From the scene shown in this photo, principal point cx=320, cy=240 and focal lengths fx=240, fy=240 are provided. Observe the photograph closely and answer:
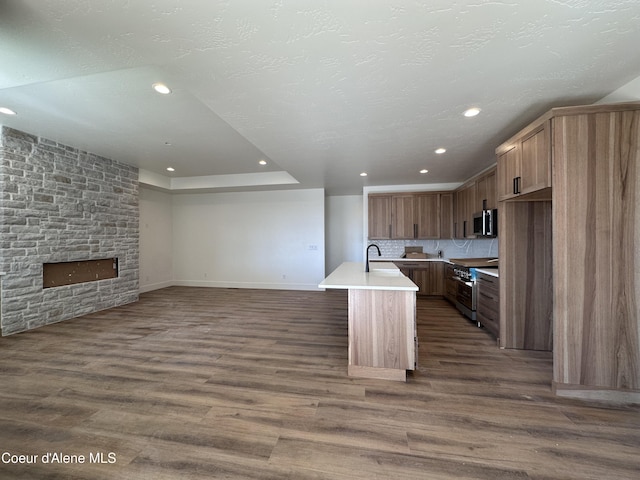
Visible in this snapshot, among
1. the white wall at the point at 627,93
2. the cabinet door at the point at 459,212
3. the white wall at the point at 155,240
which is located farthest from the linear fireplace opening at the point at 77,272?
the white wall at the point at 627,93

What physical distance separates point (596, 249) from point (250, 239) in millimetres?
6349

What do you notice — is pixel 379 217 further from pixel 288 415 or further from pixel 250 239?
pixel 288 415

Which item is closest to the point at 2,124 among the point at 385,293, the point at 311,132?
the point at 311,132

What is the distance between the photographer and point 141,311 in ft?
14.7

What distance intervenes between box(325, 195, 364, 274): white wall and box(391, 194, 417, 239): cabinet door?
1.44 metres

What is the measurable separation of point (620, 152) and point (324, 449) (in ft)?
10.3

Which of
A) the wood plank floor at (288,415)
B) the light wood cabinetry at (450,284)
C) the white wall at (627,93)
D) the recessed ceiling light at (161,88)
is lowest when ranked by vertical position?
the wood plank floor at (288,415)

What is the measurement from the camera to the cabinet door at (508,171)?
2580 millimetres

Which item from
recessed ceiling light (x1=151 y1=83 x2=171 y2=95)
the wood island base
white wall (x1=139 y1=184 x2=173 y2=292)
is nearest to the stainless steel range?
the wood island base

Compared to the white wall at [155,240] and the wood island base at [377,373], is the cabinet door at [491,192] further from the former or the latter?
the white wall at [155,240]

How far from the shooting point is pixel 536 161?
227 centimetres

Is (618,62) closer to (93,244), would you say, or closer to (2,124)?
(2,124)

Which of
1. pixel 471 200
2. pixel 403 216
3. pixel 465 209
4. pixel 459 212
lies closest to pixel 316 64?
pixel 471 200

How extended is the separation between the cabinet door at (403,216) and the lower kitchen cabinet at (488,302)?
7.16 feet
